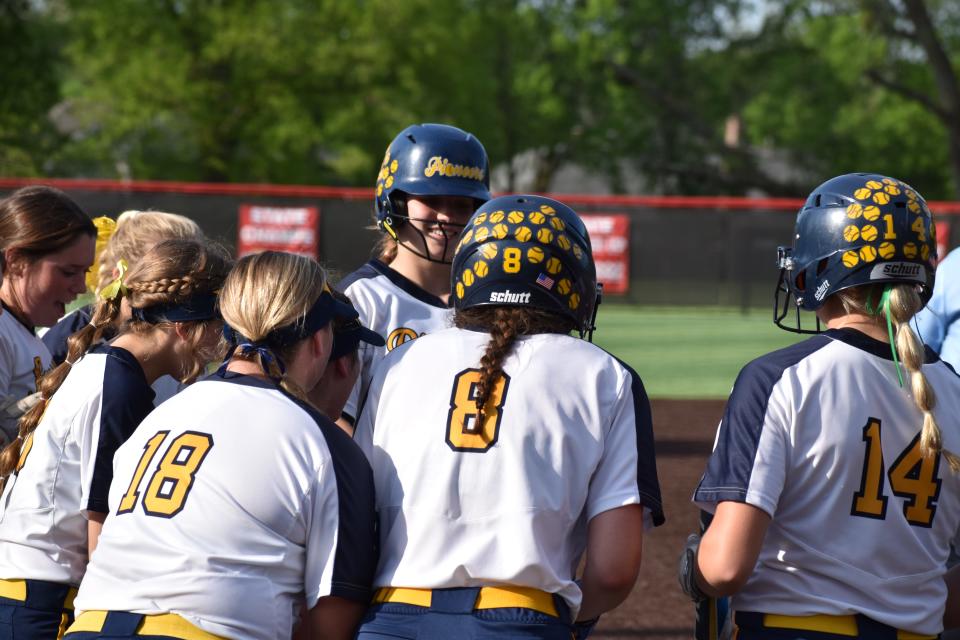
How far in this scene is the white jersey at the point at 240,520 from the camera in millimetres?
2518

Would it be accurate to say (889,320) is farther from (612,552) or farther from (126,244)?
(126,244)

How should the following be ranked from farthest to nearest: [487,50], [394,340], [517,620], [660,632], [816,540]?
[487,50] → [660,632] → [394,340] → [816,540] → [517,620]

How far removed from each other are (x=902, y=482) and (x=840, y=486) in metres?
0.16

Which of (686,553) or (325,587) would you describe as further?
(686,553)

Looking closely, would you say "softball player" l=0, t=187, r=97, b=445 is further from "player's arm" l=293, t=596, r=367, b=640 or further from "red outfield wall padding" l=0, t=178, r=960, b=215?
"red outfield wall padding" l=0, t=178, r=960, b=215

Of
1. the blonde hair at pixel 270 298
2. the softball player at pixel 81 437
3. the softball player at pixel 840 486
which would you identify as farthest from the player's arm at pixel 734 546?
the softball player at pixel 81 437

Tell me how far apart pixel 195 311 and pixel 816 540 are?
173cm

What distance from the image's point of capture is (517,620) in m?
2.51

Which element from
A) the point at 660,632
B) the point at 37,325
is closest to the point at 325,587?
the point at 37,325

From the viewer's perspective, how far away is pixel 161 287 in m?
3.17

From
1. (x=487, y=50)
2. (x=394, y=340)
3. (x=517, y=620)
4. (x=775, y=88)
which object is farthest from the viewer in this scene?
(x=775, y=88)

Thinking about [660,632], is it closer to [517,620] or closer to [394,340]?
[394,340]

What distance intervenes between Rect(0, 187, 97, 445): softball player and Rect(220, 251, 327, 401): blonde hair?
4.97 ft

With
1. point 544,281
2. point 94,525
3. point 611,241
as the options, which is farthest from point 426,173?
point 611,241
